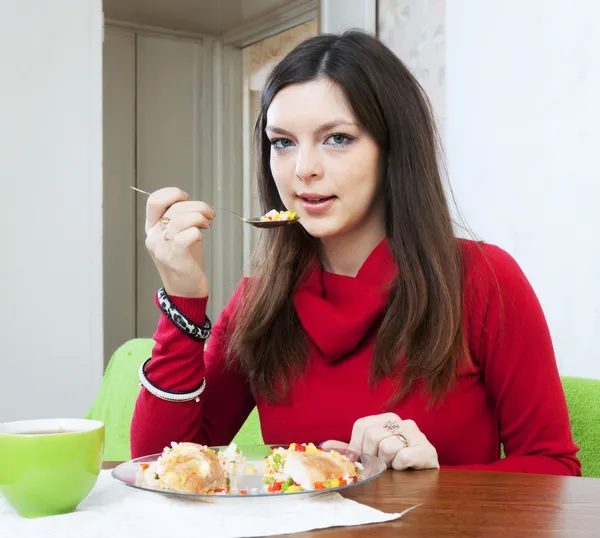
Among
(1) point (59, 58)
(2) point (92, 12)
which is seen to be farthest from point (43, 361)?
(2) point (92, 12)

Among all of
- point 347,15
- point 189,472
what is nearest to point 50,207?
point 347,15

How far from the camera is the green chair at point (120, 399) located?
162cm

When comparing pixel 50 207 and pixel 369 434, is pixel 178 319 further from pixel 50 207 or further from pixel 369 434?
pixel 50 207

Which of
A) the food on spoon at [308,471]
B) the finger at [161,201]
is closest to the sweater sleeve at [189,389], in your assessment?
the finger at [161,201]

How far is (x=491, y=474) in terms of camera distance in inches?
31.4

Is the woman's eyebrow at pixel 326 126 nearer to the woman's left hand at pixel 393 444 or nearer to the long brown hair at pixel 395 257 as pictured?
the long brown hair at pixel 395 257

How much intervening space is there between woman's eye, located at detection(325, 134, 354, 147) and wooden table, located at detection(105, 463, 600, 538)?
1.71 feet

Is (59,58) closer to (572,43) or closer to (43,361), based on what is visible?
(43,361)

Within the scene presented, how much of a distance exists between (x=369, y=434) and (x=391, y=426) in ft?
0.10

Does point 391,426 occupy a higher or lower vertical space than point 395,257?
lower

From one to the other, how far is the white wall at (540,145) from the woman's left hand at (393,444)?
1.39m

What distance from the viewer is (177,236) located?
1064mm

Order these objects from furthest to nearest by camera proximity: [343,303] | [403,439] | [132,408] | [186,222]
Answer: [132,408], [343,303], [186,222], [403,439]

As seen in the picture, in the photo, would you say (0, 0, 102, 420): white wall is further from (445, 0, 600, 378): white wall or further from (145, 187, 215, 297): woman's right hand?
(145, 187, 215, 297): woman's right hand
